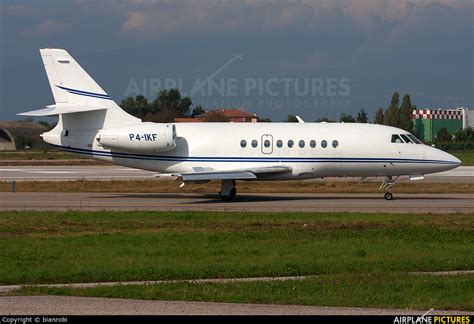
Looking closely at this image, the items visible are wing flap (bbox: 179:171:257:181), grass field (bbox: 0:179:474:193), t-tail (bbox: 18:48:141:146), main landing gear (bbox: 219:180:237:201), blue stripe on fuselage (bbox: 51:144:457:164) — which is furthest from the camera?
grass field (bbox: 0:179:474:193)

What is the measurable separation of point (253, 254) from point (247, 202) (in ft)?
47.2

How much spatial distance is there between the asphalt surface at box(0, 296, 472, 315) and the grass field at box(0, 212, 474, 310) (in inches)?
17.0

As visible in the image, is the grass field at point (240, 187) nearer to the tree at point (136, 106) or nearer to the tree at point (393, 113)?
the tree at point (136, 106)

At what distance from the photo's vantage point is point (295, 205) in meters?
29.1

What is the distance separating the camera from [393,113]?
10362 centimetres

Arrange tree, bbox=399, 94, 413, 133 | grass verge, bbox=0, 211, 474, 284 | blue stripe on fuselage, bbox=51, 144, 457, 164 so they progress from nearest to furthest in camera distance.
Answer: grass verge, bbox=0, 211, 474, 284 → blue stripe on fuselage, bbox=51, 144, 457, 164 → tree, bbox=399, 94, 413, 133

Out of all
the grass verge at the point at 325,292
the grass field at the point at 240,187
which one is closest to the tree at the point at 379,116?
the grass field at the point at 240,187

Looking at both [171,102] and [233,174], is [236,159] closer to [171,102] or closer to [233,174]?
[233,174]

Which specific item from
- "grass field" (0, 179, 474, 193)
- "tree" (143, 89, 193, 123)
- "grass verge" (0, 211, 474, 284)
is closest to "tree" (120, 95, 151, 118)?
"tree" (143, 89, 193, 123)

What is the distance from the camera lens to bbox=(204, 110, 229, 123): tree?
69.4 meters

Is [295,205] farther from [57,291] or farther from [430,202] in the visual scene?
[57,291]

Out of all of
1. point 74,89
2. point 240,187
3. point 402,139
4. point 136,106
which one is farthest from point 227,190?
point 136,106

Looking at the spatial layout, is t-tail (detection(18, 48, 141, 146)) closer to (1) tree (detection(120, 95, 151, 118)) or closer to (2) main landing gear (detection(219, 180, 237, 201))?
(2) main landing gear (detection(219, 180, 237, 201))

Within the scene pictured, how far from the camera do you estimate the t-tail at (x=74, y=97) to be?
107 feet
